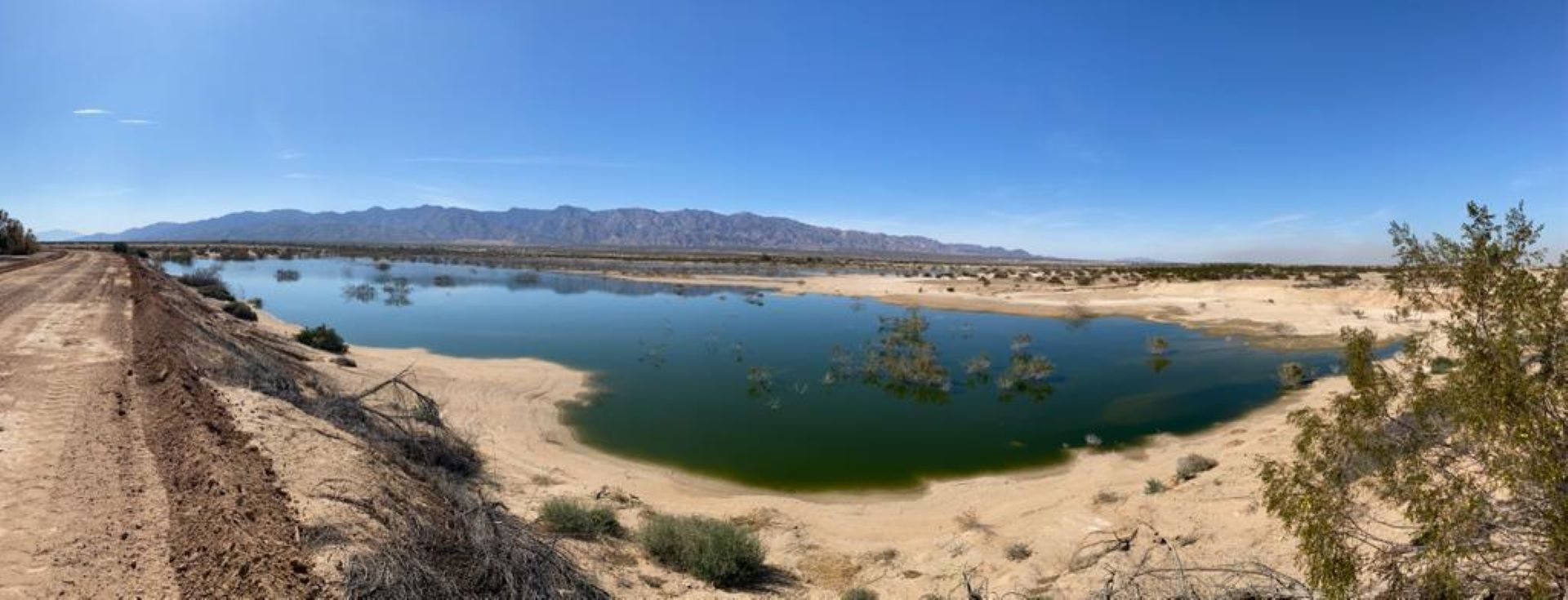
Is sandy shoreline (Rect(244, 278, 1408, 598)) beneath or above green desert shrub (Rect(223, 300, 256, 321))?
beneath

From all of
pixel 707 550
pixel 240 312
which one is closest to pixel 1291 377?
pixel 707 550

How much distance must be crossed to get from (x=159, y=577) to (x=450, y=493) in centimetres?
382

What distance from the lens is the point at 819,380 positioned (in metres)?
23.6

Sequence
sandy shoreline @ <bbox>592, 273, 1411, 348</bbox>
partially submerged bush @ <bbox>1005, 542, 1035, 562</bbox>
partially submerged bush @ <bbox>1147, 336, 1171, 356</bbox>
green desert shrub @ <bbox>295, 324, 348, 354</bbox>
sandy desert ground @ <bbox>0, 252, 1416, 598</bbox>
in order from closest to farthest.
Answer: sandy desert ground @ <bbox>0, 252, 1416, 598</bbox> < partially submerged bush @ <bbox>1005, 542, 1035, 562</bbox> < green desert shrub @ <bbox>295, 324, 348, 354</bbox> < partially submerged bush @ <bbox>1147, 336, 1171, 356</bbox> < sandy shoreline @ <bbox>592, 273, 1411, 348</bbox>

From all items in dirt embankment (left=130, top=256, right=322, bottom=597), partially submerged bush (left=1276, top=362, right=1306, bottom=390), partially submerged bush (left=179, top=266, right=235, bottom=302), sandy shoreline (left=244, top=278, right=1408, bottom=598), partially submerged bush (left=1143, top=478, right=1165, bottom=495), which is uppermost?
partially submerged bush (left=179, top=266, right=235, bottom=302)

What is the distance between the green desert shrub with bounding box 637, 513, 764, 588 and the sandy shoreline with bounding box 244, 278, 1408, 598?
242 millimetres

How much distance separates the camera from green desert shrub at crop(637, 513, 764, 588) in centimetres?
885

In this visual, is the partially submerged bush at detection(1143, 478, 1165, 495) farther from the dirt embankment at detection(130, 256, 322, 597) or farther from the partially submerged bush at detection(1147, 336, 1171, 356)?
the partially submerged bush at detection(1147, 336, 1171, 356)

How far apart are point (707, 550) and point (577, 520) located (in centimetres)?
215

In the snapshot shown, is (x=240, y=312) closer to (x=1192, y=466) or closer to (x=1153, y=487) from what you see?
(x=1153, y=487)

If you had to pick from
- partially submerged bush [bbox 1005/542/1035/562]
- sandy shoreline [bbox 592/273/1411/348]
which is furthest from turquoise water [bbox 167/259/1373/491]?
partially submerged bush [bbox 1005/542/1035/562]

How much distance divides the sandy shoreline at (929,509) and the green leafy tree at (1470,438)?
311cm

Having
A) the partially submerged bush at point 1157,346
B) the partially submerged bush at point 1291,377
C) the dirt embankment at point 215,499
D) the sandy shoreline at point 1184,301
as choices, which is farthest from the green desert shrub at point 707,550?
the sandy shoreline at point 1184,301

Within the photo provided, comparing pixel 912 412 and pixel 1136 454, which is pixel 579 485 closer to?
pixel 912 412
